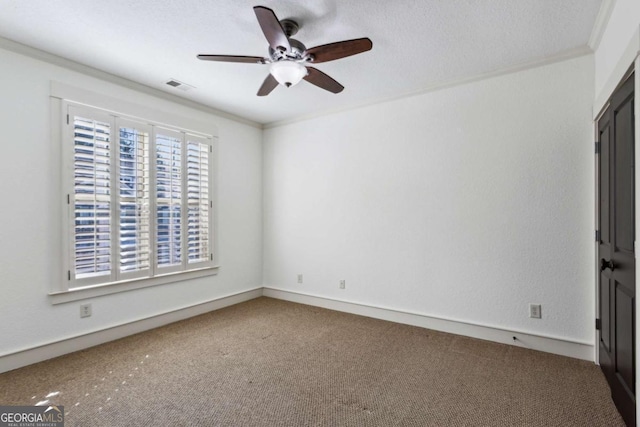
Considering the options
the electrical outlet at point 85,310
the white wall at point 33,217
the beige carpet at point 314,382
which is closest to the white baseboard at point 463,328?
the beige carpet at point 314,382

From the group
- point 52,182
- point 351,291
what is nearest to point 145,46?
point 52,182

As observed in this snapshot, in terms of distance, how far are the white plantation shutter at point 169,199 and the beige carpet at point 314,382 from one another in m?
0.84

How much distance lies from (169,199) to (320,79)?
7.39 ft

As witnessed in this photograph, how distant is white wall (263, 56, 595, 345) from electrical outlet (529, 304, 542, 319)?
0.13ft

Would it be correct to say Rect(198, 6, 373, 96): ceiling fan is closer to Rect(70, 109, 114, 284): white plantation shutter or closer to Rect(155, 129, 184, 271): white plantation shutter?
Rect(70, 109, 114, 284): white plantation shutter

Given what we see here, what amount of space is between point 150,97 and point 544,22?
3710 millimetres

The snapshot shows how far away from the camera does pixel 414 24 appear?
2359 mm

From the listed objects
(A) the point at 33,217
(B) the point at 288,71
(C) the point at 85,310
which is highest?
(B) the point at 288,71

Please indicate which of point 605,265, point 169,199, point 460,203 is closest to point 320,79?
point 460,203

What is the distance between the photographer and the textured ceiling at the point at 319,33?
217 centimetres

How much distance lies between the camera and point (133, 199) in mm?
3361

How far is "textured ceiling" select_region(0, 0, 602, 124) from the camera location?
217cm

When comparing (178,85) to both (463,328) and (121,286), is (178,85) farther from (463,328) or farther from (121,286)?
(463,328)

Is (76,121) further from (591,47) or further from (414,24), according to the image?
(591,47)
